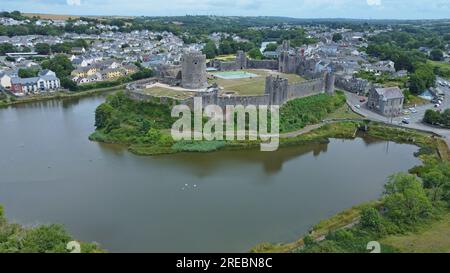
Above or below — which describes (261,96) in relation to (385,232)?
above

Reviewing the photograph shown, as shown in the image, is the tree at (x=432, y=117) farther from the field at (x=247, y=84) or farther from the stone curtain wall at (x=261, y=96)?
the field at (x=247, y=84)

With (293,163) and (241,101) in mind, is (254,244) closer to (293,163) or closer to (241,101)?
→ (293,163)

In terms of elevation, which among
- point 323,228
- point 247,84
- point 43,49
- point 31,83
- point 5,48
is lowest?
point 323,228

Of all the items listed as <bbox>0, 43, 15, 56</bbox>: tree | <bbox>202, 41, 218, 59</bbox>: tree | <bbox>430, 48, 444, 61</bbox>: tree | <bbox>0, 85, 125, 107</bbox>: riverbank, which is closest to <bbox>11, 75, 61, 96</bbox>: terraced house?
<bbox>0, 85, 125, 107</bbox>: riverbank

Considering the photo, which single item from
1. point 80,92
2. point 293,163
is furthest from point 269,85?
point 80,92

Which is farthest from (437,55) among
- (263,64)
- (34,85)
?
(34,85)

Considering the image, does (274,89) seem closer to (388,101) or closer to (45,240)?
(388,101)
